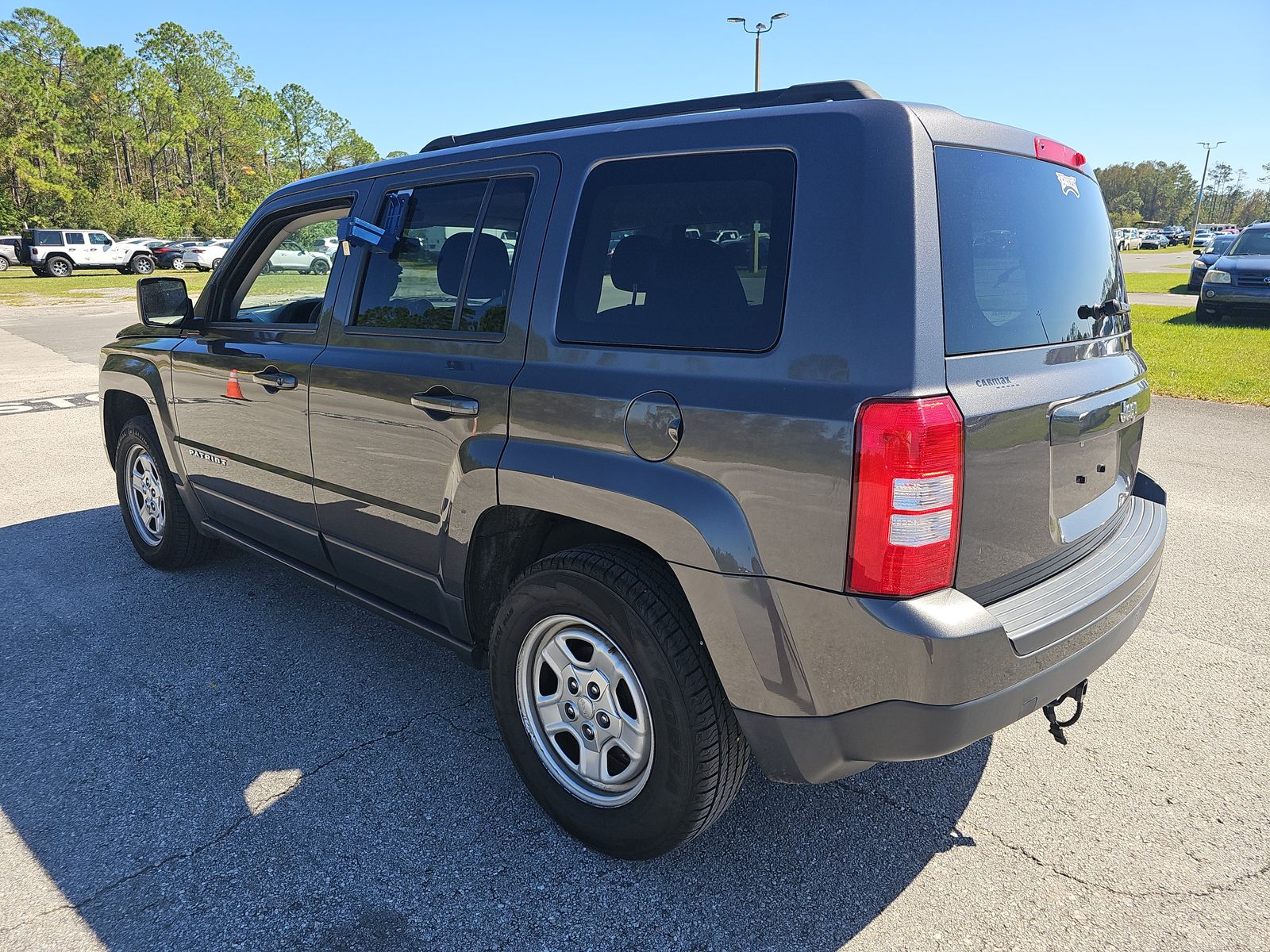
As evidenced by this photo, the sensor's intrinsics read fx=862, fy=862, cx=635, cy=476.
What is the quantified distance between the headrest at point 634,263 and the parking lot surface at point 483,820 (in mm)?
1630

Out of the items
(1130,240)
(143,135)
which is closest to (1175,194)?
(1130,240)

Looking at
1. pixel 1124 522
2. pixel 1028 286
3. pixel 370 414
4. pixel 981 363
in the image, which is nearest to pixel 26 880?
pixel 370 414

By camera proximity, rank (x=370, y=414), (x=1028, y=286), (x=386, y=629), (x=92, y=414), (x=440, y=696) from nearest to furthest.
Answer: (x=1028, y=286), (x=370, y=414), (x=440, y=696), (x=386, y=629), (x=92, y=414)

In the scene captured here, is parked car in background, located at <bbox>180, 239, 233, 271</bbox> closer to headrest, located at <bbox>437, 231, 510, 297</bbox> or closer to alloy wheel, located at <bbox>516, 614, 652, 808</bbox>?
headrest, located at <bbox>437, 231, 510, 297</bbox>

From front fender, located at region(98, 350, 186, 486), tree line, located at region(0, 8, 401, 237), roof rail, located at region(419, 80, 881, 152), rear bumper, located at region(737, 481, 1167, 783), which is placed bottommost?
rear bumper, located at region(737, 481, 1167, 783)

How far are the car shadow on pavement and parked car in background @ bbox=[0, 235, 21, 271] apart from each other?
1895 inches

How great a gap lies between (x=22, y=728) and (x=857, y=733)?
9.99 ft

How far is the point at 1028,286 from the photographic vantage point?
7.43 ft

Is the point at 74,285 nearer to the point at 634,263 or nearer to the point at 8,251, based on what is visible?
the point at 8,251

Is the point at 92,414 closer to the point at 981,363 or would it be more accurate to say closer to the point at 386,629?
the point at 386,629

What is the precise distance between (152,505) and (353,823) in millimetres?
2902

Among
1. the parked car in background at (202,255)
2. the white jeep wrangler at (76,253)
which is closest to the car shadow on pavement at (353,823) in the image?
the parked car in background at (202,255)

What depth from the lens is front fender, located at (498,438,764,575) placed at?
2031 millimetres

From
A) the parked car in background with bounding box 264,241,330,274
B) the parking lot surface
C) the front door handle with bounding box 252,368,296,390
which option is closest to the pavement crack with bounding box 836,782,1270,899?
the parking lot surface
